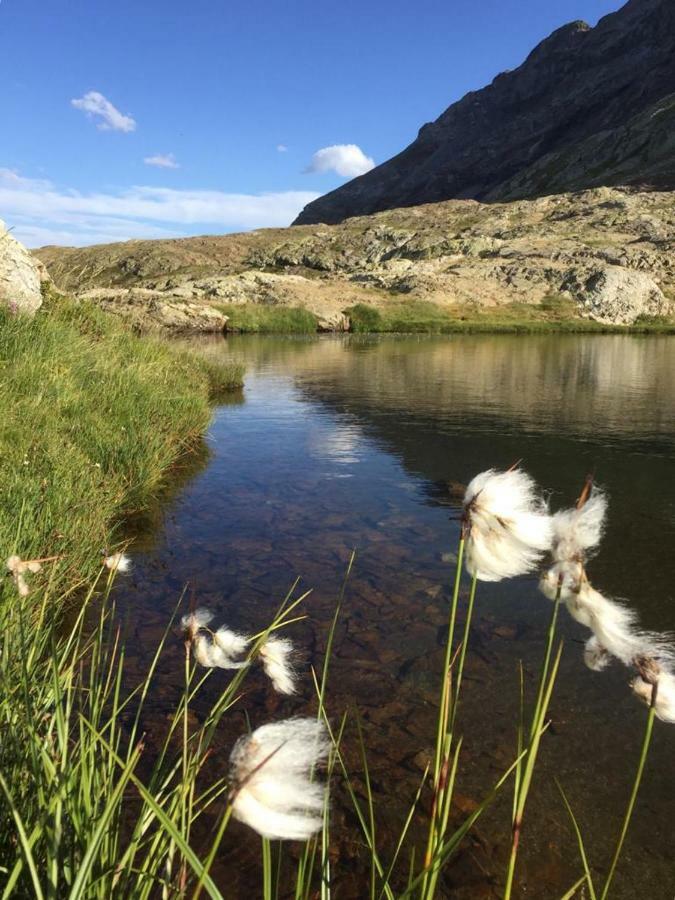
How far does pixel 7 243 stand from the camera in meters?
14.7

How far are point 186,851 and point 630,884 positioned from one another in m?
2.91

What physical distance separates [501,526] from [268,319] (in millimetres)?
51763

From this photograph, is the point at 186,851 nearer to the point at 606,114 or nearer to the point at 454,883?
the point at 454,883

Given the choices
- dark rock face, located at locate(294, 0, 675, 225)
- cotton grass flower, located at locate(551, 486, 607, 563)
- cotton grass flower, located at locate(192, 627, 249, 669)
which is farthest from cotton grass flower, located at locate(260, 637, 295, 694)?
dark rock face, located at locate(294, 0, 675, 225)

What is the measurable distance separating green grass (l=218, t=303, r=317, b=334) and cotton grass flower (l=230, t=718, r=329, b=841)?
50849mm

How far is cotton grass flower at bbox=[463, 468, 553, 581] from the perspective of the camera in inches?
57.1

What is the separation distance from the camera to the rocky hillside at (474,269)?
57.2 meters

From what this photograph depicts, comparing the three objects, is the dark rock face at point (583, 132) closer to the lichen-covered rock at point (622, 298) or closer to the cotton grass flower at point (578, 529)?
the lichen-covered rock at point (622, 298)

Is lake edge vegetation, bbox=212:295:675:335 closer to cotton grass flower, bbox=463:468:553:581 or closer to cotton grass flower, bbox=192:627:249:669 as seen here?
cotton grass flower, bbox=192:627:249:669

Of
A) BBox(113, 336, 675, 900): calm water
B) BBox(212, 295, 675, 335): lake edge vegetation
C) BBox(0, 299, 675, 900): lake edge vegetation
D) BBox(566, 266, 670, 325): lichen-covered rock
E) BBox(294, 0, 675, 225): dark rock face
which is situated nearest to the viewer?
BBox(0, 299, 675, 900): lake edge vegetation

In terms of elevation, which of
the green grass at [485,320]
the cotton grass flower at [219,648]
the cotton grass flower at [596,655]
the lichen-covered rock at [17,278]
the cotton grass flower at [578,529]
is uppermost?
the lichen-covered rock at [17,278]

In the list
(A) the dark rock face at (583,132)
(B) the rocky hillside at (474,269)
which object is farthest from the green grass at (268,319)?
(A) the dark rock face at (583,132)

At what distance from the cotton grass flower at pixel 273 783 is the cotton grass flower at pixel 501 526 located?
56 cm

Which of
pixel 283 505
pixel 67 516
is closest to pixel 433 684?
pixel 67 516
